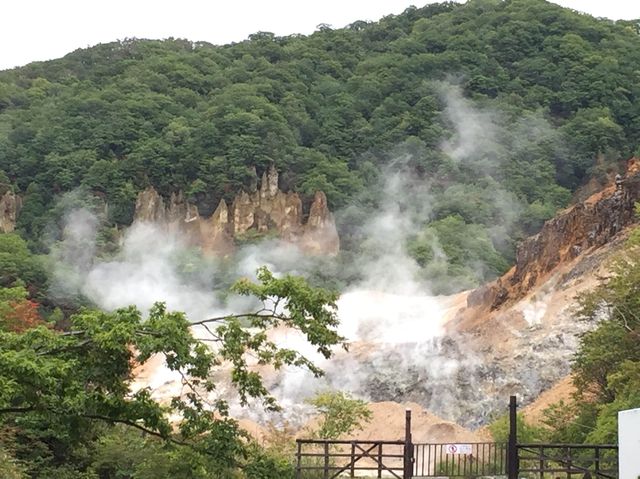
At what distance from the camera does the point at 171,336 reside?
16312mm

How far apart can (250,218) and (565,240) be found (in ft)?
130

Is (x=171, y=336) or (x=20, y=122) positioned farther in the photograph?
(x=20, y=122)

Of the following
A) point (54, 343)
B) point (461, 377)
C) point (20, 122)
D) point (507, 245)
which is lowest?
point (54, 343)

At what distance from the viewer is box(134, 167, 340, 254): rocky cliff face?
89438mm

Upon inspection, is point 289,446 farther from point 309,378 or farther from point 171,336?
point 171,336

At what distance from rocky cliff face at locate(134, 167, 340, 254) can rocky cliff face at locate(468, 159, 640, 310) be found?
32.6 meters

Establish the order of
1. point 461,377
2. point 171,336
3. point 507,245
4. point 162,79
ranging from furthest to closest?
point 162,79, point 507,245, point 461,377, point 171,336

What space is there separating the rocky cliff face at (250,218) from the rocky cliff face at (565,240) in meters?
32.6

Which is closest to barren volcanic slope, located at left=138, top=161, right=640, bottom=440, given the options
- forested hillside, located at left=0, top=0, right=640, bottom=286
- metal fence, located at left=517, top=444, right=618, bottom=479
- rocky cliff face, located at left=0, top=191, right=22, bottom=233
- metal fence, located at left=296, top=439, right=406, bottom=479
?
metal fence, located at left=296, top=439, right=406, bottom=479

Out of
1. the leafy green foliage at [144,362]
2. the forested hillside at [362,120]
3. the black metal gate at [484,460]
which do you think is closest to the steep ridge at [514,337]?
the black metal gate at [484,460]

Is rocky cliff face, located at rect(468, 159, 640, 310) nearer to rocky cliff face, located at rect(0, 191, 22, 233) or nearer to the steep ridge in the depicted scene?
the steep ridge

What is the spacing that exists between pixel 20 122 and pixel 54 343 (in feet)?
293

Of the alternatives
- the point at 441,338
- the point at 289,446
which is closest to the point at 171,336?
the point at 289,446

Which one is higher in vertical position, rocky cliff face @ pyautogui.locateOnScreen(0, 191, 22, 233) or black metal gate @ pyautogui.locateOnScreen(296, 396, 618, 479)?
rocky cliff face @ pyautogui.locateOnScreen(0, 191, 22, 233)
